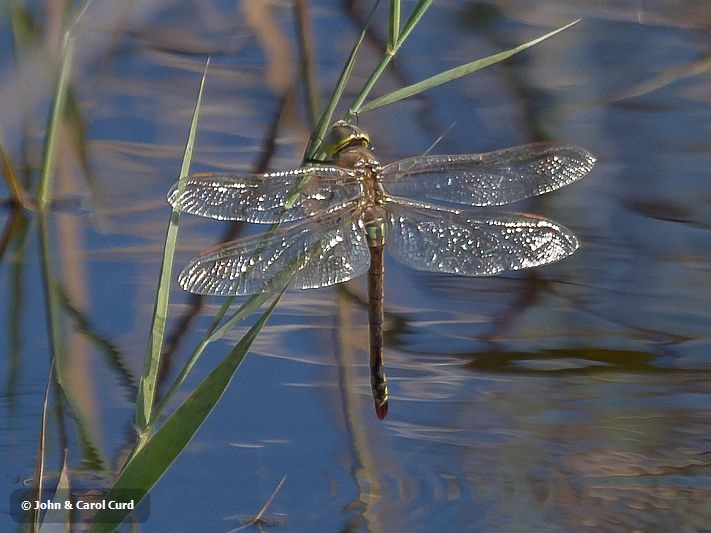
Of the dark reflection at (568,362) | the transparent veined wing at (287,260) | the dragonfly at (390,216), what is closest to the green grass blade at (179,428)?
the transparent veined wing at (287,260)

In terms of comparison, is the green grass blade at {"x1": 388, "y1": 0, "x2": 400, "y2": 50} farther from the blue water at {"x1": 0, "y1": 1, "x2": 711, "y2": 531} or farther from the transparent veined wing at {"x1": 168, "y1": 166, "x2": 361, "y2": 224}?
the blue water at {"x1": 0, "y1": 1, "x2": 711, "y2": 531}

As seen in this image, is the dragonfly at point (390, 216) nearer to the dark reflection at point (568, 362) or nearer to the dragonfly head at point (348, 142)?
the dragonfly head at point (348, 142)

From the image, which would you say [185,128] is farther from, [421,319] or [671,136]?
[671,136]

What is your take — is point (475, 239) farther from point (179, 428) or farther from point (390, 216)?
point (179, 428)

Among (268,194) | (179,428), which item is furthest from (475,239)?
(179,428)

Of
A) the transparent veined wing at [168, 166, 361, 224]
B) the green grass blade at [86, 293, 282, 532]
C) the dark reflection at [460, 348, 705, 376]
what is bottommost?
the dark reflection at [460, 348, 705, 376]

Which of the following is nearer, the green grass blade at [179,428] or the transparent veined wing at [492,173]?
the green grass blade at [179,428]

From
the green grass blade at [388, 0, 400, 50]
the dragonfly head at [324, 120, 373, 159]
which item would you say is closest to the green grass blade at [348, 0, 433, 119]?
the green grass blade at [388, 0, 400, 50]
